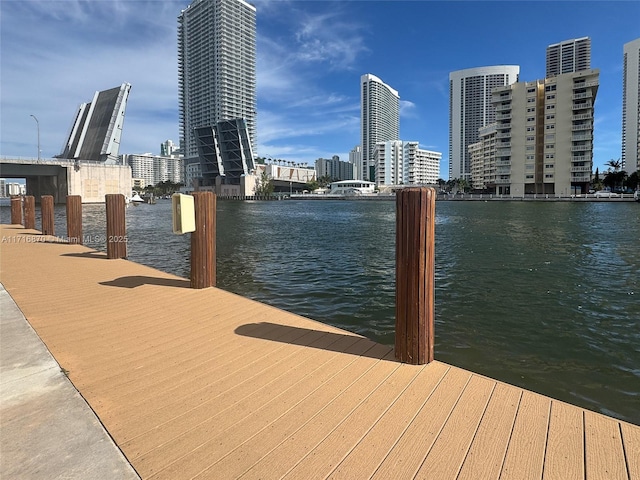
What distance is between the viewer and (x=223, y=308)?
5.33 meters

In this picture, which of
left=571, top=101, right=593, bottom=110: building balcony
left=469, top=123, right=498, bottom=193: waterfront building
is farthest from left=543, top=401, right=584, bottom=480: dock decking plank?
left=469, top=123, right=498, bottom=193: waterfront building

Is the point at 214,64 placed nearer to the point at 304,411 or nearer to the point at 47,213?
the point at 47,213

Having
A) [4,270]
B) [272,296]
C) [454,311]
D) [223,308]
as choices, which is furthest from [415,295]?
[4,270]

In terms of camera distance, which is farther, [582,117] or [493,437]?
[582,117]

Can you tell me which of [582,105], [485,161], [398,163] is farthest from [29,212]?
[398,163]

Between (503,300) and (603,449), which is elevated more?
(603,449)

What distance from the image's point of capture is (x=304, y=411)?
8.81ft

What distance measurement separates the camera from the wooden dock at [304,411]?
2148mm

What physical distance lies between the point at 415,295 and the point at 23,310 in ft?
16.7

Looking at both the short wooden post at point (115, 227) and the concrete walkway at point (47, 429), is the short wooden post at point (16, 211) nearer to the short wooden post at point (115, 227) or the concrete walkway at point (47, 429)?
the short wooden post at point (115, 227)

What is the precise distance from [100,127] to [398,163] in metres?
137

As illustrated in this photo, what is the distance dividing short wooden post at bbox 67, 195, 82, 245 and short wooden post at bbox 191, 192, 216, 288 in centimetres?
904

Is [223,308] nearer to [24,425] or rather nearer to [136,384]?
[136,384]

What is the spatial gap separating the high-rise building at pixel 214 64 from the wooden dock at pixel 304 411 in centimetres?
18089
